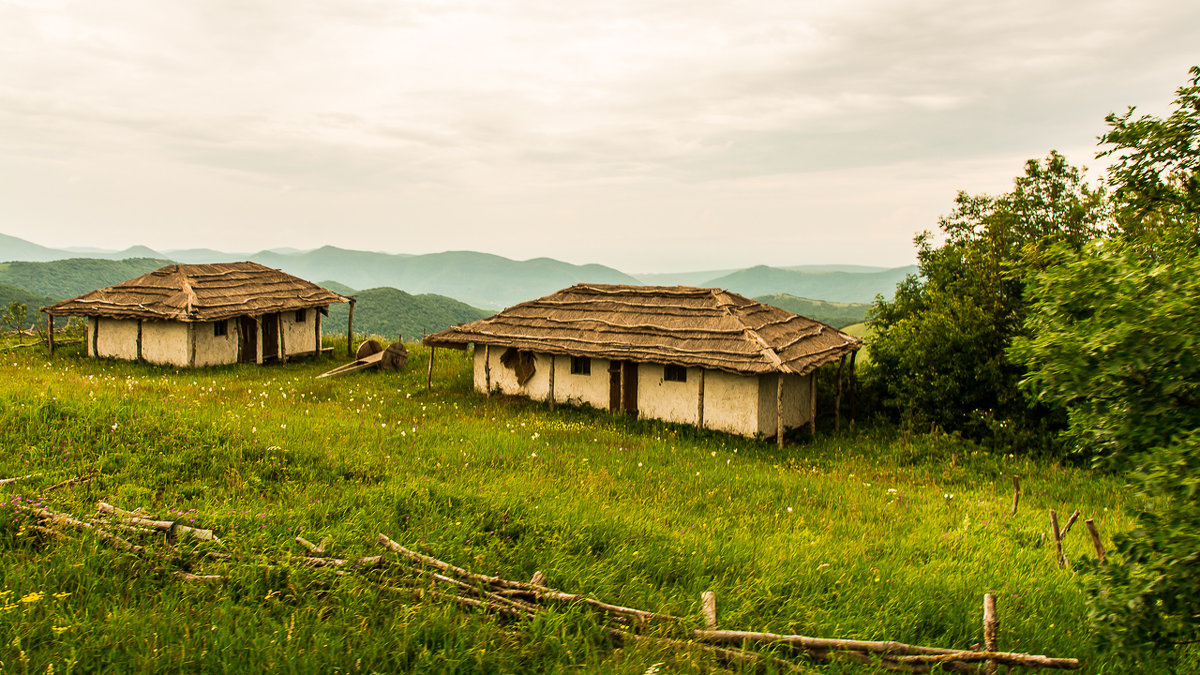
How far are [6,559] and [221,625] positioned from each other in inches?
92.0

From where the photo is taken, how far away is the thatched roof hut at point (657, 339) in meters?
15.6

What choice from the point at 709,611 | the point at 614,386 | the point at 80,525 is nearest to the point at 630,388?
the point at 614,386

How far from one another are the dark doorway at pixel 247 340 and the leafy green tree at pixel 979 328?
21659mm

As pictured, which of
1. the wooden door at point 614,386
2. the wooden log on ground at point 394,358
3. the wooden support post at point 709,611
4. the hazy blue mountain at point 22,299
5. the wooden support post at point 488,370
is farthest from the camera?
the hazy blue mountain at point 22,299

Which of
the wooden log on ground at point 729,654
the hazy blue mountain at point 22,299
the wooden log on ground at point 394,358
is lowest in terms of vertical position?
the wooden log on ground at point 729,654

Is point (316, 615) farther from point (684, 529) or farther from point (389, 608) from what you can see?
point (684, 529)

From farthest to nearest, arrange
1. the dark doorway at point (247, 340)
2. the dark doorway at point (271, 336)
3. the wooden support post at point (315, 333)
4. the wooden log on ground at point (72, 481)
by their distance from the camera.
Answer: the wooden support post at point (315, 333) → the dark doorway at point (271, 336) → the dark doorway at point (247, 340) → the wooden log on ground at point (72, 481)

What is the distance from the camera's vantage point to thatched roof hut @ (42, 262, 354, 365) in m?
21.1

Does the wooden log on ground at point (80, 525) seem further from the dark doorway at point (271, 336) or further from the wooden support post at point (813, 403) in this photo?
the dark doorway at point (271, 336)

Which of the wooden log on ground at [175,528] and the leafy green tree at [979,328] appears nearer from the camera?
the wooden log on ground at [175,528]

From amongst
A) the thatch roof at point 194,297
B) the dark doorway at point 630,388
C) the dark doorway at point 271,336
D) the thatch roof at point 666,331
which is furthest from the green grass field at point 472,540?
the dark doorway at point 271,336

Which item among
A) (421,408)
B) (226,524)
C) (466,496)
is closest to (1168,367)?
(466,496)

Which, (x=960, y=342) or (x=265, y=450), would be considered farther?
(x=960, y=342)

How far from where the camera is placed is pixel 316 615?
4836 mm
